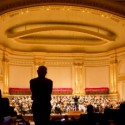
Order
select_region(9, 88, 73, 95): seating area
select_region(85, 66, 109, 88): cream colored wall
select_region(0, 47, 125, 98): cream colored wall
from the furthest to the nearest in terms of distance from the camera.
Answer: select_region(85, 66, 109, 88): cream colored wall, select_region(0, 47, 125, 98): cream colored wall, select_region(9, 88, 73, 95): seating area

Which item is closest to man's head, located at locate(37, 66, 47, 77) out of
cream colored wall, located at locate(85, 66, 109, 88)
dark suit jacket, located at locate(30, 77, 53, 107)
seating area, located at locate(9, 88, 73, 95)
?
dark suit jacket, located at locate(30, 77, 53, 107)

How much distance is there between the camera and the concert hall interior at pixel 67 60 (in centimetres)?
2341

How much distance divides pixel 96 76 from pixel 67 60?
272 centimetres

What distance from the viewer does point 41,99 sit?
670 centimetres

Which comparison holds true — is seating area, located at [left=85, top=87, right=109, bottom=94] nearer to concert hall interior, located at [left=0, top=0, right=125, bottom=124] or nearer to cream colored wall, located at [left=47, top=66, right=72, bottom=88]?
concert hall interior, located at [left=0, top=0, right=125, bottom=124]

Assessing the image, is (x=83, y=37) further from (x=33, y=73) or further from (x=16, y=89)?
(x=16, y=89)

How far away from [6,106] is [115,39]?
17136mm

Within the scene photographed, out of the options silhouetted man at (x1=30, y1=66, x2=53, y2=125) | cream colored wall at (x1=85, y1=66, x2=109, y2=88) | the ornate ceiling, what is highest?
the ornate ceiling

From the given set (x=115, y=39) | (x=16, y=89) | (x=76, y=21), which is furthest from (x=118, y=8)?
(x=16, y=89)

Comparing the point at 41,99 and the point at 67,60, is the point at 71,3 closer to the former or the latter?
the point at 41,99

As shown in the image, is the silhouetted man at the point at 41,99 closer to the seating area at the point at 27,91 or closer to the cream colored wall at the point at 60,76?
the seating area at the point at 27,91

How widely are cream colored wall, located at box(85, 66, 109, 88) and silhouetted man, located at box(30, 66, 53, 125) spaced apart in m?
21.2

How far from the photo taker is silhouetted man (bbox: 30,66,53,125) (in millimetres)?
6617

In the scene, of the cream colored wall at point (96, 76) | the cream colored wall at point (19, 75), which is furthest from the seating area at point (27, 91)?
the cream colored wall at point (96, 76)
